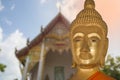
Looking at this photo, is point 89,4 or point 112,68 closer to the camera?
point 89,4

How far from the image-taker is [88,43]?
12.8ft

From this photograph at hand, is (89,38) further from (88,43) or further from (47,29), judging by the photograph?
(47,29)

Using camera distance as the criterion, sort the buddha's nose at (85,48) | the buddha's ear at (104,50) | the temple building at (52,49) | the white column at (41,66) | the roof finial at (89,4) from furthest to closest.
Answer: the temple building at (52,49) < the white column at (41,66) < the roof finial at (89,4) < the buddha's ear at (104,50) < the buddha's nose at (85,48)

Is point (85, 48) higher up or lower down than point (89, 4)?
lower down

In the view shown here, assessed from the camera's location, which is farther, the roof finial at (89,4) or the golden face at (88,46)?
the roof finial at (89,4)

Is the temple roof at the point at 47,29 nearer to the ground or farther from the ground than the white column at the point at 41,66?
farther from the ground

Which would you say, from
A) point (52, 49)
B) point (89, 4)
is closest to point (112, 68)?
point (52, 49)

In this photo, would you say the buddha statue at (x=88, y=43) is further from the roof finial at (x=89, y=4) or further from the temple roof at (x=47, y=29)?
the temple roof at (x=47, y=29)

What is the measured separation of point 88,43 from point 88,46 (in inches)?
2.9

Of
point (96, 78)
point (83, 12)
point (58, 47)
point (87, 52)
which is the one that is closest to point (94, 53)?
point (87, 52)

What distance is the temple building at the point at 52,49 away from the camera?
13.3 metres

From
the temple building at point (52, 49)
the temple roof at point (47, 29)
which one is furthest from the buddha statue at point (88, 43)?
the temple roof at point (47, 29)

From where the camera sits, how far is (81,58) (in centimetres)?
396

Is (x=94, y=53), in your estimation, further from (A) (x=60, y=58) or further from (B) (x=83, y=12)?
(A) (x=60, y=58)
